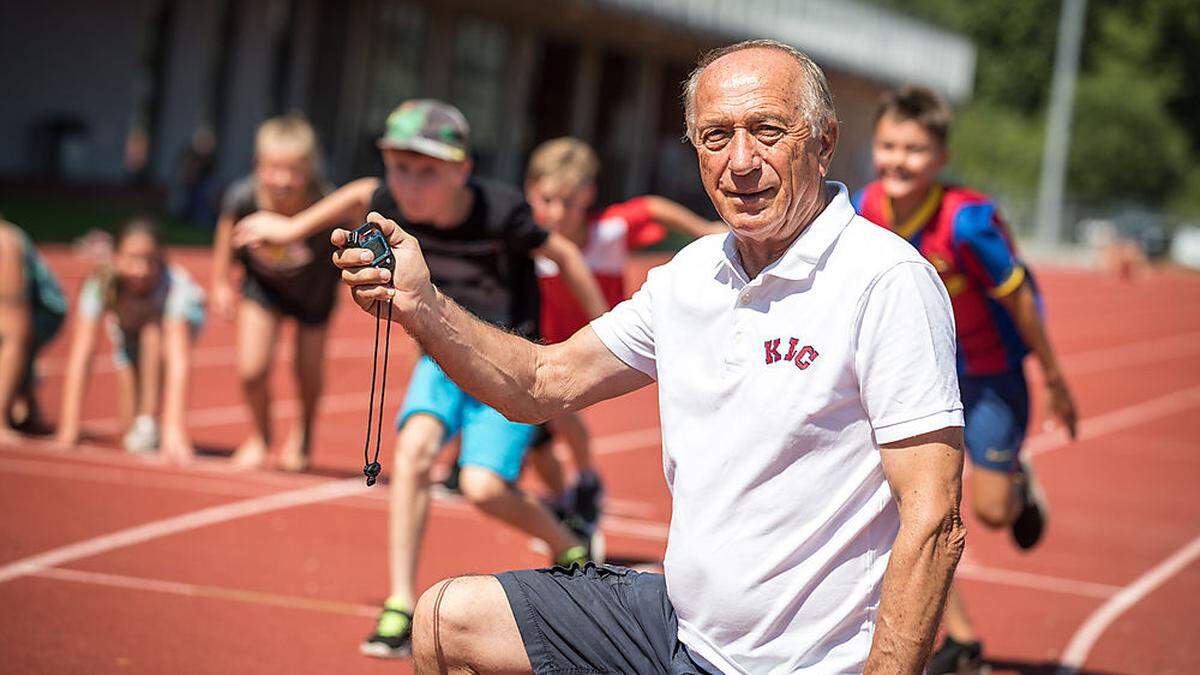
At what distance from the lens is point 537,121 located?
1700 inches

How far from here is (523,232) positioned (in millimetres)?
6629

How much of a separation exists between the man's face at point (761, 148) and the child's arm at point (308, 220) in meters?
3.39

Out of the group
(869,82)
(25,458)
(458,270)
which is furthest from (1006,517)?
(869,82)

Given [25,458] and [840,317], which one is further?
[25,458]

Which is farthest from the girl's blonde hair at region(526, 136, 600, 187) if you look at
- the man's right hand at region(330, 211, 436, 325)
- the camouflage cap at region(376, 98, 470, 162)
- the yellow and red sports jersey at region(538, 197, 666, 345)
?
the man's right hand at region(330, 211, 436, 325)

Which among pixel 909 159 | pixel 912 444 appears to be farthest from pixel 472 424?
pixel 912 444

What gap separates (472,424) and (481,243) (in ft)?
2.44

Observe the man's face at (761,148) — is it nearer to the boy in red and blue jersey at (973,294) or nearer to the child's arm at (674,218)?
the boy in red and blue jersey at (973,294)

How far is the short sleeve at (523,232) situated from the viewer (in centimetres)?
662

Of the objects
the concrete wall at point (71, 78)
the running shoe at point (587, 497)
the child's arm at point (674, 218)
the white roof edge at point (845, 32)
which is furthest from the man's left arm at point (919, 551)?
the white roof edge at point (845, 32)

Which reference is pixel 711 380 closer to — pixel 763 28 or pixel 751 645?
pixel 751 645

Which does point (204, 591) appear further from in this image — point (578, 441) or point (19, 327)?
point (19, 327)

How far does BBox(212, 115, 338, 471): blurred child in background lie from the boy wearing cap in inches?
93.1

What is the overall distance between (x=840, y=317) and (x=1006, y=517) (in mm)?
3581
